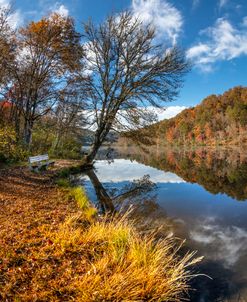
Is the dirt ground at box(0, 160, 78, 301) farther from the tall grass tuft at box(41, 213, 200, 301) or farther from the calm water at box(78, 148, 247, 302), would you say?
the calm water at box(78, 148, 247, 302)

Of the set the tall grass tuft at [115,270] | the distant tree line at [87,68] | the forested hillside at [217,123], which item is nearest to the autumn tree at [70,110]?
the distant tree line at [87,68]

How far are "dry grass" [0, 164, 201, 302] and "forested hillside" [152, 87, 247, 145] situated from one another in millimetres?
61930

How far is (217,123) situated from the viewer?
89.6 metres

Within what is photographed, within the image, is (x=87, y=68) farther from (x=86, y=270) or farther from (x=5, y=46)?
(x=86, y=270)

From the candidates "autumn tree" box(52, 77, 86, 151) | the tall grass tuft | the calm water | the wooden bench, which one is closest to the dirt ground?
the tall grass tuft

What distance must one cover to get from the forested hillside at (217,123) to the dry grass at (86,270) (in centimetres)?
6193

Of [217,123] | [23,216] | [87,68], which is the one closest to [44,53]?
[87,68]

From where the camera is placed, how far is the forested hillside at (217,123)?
267 feet

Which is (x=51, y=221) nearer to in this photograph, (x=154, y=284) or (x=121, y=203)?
(x=154, y=284)

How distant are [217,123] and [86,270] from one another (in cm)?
9084

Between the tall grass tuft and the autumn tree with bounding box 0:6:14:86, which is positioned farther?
the autumn tree with bounding box 0:6:14:86

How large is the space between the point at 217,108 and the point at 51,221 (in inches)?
4053

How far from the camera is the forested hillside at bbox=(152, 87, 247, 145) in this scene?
81.2m

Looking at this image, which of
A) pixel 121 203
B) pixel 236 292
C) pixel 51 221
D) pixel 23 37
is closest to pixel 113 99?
pixel 23 37
